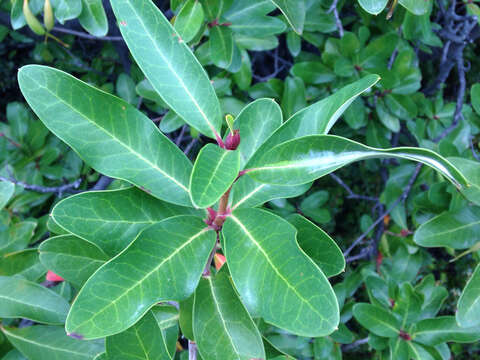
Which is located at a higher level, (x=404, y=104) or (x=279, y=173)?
(x=279, y=173)

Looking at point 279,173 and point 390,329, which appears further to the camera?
point 390,329

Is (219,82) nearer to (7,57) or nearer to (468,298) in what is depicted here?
(468,298)

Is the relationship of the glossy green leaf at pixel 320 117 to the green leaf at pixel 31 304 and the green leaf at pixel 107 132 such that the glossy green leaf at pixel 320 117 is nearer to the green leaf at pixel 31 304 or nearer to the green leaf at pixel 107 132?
the green leaf at pixel 107 132

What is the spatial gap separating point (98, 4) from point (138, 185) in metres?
0.75

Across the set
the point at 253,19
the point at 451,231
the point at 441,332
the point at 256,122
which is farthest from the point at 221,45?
the point at 441,332

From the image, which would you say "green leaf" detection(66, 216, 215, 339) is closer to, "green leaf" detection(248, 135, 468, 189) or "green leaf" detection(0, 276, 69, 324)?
"green leaf" detection(248, 135, 468, 189)

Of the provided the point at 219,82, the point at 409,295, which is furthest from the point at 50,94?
the point at 409,295

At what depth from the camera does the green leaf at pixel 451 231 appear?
117 centimetres

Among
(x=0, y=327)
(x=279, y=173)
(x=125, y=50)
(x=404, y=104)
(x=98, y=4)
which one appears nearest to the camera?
(x=279, y=173)

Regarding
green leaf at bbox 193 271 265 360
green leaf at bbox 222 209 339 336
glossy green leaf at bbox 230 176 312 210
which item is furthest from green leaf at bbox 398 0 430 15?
green leaf at bbox 193 271 265 360

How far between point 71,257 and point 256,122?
0.48m

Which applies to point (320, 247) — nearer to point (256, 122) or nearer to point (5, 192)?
point (256, 122)

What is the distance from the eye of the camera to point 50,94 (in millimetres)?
689

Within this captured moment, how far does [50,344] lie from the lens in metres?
0.94
